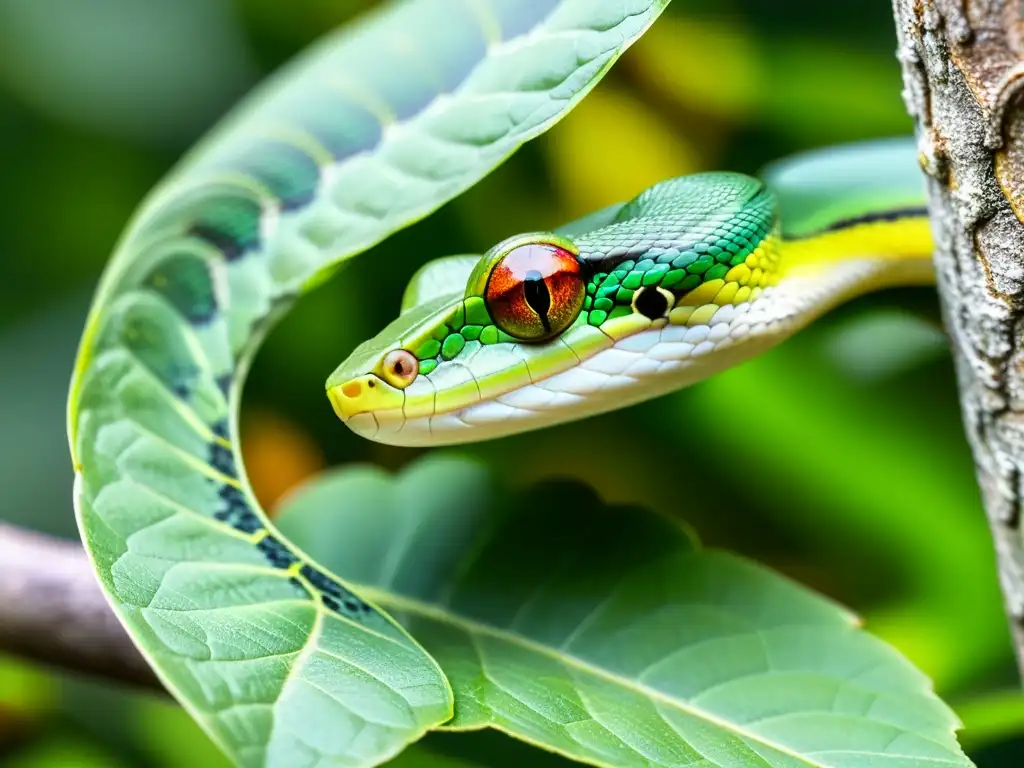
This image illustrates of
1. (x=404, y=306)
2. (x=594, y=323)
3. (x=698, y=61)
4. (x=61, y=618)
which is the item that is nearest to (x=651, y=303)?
(x=594, y=323)

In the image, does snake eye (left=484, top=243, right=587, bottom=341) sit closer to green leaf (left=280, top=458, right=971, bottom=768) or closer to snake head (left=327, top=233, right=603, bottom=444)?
snake head (left=327, top=233, right=603, bottom=444)

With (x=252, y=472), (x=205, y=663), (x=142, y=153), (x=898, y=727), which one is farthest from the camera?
(x=142, y=153)

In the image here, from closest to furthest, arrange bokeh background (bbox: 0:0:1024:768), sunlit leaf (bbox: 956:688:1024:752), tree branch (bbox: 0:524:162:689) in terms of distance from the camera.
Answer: sunlit leaf (bbox: 956:688:1024:752) → tree branch (bbox: 0:524:162:689) → bokeh background (bbox: 0:0:1024:768)

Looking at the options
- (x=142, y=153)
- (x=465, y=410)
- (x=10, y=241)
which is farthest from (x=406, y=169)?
(x=10, y=241)

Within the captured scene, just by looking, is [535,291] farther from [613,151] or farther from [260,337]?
[613,151]

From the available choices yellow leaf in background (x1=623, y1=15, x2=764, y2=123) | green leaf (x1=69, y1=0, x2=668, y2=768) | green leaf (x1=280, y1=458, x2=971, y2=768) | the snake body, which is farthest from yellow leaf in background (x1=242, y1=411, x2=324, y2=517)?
yellow leaf in background (x1=623, y1=15, x2=764, y2=123)

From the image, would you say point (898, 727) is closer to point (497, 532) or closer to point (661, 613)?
point (661, 613)

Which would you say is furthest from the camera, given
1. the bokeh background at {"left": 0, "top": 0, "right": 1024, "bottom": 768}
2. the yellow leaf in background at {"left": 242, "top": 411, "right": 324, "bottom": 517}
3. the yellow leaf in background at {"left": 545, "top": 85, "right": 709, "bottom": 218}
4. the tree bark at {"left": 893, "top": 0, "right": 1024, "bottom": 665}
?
the yellow leaf in background at {"left": 242, "top": 411, "right": 324, "bottom": 517}
